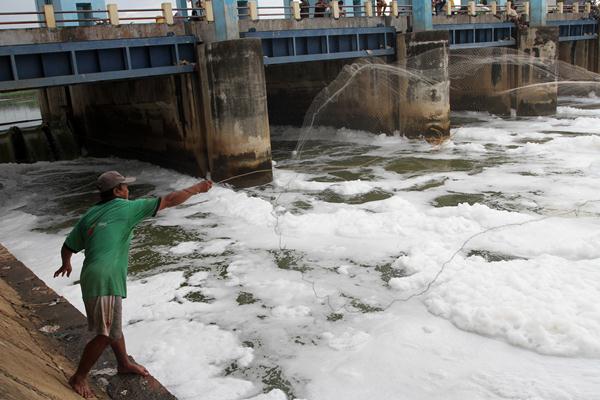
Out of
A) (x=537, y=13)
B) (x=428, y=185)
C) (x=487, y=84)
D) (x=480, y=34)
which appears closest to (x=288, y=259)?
(x=428, y=185)

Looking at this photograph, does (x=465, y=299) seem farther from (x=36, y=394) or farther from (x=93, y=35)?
(x=93, y=35)

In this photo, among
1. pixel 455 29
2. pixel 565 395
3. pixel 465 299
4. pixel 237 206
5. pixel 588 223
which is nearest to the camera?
pixel 565 395

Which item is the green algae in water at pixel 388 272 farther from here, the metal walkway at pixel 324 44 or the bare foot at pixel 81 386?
the metal walkway at pixel 324 44

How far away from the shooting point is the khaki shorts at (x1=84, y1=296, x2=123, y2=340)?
4.55m

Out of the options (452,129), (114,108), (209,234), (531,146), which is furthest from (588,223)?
(114,108)

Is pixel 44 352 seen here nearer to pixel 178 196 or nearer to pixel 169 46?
pixel 178 196

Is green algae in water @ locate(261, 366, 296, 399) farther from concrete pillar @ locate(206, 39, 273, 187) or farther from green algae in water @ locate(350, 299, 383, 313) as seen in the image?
concrete pillar @ locate(206, 39, 273, 187)

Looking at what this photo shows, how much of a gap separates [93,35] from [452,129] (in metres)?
17.1

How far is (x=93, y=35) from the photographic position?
15500 mm

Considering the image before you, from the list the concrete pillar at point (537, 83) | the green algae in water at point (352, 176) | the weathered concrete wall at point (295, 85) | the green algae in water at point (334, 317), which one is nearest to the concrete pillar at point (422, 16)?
the weathered concrete wall at point (295, 85)

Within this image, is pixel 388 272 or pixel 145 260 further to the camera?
pixel 145 260

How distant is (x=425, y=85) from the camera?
75.2 ft

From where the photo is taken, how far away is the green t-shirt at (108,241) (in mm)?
4531

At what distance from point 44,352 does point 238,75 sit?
12.7m
